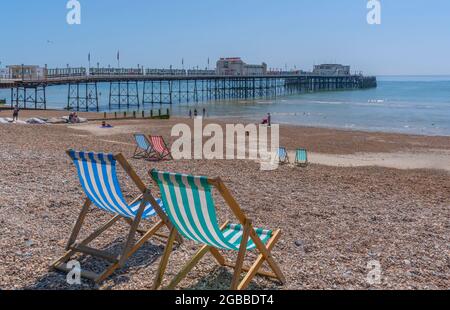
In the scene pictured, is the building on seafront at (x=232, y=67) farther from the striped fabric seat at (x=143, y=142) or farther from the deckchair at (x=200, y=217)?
the deckchair at (x=200, y=217)

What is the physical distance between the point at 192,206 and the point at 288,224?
232cm

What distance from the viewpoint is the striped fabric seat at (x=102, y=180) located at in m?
3.72

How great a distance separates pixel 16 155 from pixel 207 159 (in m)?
4.04

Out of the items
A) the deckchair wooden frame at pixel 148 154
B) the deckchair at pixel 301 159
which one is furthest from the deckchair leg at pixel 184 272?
the deckchair at pixel 301 159

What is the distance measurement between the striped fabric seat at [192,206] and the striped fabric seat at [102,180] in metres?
0.62

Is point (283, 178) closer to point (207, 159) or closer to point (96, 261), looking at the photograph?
point (207, 159)

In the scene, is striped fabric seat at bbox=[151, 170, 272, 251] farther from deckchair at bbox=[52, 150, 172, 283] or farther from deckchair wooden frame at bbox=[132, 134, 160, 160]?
deckchair wooden frame at bbox=[132, 134, 160, 160]

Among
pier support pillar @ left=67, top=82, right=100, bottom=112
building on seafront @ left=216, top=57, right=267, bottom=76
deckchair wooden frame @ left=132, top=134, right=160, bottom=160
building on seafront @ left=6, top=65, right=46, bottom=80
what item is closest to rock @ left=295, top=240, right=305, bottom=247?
deckchair wooden frame @ left=132, top=134, right=160, bottom=160

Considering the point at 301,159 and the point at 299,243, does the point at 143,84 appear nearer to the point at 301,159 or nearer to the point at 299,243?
the point at 301,159

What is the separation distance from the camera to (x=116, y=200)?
12.6 feet

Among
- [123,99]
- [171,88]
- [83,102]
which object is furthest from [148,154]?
[123,99]

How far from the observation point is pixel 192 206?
3.19 meters

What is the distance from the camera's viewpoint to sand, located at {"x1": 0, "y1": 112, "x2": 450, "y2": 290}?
3748 millimetres
